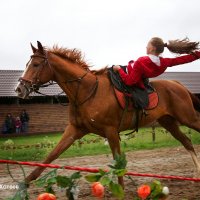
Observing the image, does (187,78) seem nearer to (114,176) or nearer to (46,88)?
(46,88)

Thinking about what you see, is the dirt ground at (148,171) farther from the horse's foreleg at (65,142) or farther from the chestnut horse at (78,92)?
the chestnut horse at (78,92)

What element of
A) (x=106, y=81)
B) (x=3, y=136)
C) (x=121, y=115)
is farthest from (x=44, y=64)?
(x=3, y=136)

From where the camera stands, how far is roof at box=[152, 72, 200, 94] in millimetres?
36594

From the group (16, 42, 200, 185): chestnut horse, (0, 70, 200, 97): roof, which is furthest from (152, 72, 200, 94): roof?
(16, 42, 200, 185): chestnut horse

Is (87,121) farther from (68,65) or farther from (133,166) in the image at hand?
(133,166)

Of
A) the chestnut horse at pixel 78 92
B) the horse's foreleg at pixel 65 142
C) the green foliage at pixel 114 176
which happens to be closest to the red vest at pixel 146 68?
the chestnut horse at pixel 78 92

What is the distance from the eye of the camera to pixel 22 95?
5.53 metres

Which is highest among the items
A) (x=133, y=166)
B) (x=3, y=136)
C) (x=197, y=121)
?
(x=197, y=121)

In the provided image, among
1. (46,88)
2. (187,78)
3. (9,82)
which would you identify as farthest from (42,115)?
(187,78)

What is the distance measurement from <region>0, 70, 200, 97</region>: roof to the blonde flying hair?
2030 cm

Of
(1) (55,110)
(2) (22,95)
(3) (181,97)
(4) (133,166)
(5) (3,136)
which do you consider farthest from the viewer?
(1) (55,110)

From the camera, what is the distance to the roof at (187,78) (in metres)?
36.6

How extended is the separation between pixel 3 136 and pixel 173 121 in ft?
57.9

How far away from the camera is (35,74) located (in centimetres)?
565
